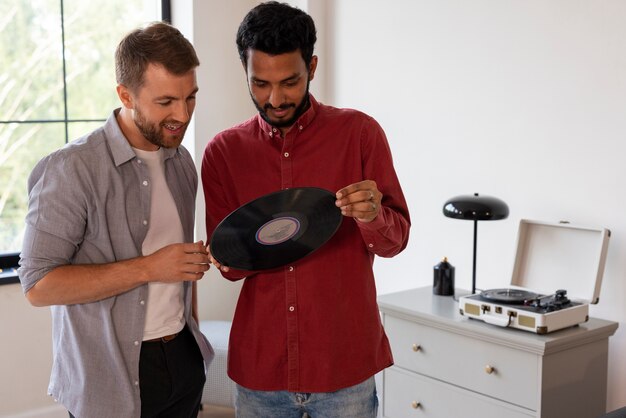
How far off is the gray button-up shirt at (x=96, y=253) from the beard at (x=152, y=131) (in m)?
0.05

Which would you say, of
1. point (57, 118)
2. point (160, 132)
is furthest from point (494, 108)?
point (57, 118)

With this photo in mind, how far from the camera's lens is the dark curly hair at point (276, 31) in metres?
1.69

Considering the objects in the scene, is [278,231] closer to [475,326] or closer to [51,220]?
[51,220]

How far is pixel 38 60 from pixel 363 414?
254cm

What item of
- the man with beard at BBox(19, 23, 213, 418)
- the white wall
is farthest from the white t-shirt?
the white wall

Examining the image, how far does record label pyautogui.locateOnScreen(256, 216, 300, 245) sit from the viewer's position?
1626 millimetres

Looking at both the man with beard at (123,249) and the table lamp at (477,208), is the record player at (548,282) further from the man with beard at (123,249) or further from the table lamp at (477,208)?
the man with beard at (123,249)

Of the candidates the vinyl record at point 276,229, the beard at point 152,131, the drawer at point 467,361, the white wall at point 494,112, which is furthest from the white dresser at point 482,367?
the beard at point 152,131

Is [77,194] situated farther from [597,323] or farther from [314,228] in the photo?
[597,323]

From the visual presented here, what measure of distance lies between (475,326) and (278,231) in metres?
1.16

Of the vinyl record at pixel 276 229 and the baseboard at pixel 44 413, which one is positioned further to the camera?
the baseboard at pixel 44 413

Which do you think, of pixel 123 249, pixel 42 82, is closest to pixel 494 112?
pixel 123 249

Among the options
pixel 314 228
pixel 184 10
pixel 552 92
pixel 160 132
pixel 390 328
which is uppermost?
pixel 184 10

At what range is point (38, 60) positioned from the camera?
3613 mm
